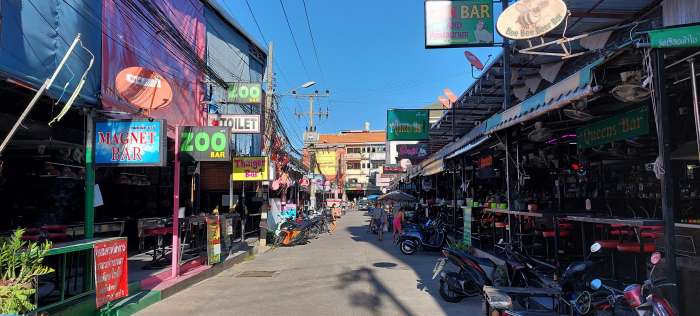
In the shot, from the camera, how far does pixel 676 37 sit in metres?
4.38

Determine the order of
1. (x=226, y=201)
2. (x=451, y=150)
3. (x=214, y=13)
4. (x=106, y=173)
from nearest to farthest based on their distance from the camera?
(x=106, y=173)
(x=451, y=150)
(x=214, y=13)
(x=226, y=201)

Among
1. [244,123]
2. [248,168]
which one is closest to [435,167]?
[248,168]

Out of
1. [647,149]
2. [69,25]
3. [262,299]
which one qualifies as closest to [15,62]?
[69,25]

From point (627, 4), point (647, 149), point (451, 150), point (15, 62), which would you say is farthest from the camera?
point (451, 150)

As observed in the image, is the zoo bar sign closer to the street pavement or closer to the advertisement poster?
the advertisement poster

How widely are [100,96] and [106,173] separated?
143 inches

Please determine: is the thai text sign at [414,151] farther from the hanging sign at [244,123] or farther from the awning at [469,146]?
the awning at [469,146]

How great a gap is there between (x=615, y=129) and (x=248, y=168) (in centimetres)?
1077

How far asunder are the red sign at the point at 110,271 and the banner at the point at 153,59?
2.89 metres

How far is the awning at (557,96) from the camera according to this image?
5203 millimetres

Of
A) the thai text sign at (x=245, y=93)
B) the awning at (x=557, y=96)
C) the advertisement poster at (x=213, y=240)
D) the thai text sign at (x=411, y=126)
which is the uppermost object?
the thai text sign at (x=245, y=93)

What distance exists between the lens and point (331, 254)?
15.4 metres

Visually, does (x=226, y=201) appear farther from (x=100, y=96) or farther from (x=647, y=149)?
(x=647, y=149)

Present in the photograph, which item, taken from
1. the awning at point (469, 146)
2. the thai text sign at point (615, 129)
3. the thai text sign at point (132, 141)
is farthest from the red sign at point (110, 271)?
the thai text sign at point (615, 129)
